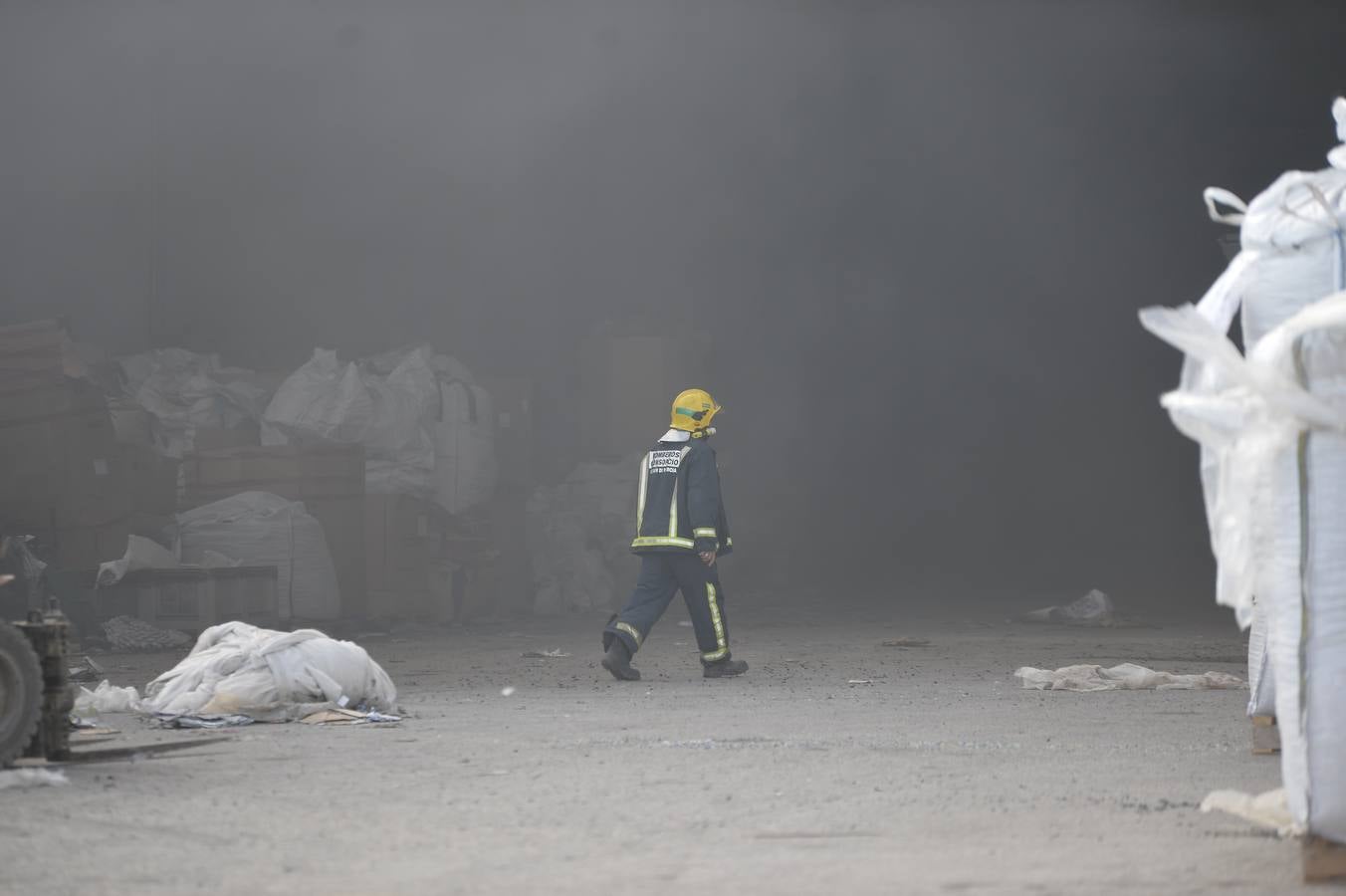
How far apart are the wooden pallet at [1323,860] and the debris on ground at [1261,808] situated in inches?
12.9

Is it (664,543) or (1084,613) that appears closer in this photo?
(664,543)

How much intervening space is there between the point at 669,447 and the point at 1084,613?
5687mm

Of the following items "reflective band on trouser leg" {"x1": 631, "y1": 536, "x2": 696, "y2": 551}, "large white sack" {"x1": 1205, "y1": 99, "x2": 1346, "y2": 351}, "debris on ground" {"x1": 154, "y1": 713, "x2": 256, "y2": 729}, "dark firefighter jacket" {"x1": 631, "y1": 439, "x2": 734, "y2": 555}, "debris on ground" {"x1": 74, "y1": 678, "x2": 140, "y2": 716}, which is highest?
"large white sack" {"x1": 1205, "y1": 99, "x2": 1346, "y2": 351}

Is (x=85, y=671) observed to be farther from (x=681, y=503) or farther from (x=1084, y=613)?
(x=1084, y=613)

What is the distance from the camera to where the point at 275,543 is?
12.5m

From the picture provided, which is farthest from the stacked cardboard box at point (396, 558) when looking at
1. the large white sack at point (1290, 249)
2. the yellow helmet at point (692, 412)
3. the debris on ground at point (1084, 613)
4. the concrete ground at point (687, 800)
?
the large white sack at point (1290, 249)

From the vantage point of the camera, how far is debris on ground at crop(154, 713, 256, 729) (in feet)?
21.0

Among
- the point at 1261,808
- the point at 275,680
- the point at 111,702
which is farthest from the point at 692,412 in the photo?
the point at 1261,808

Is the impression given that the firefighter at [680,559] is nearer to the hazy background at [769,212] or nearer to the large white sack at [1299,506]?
the large white sack at [1299,506]

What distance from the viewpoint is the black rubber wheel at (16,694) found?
501 cm

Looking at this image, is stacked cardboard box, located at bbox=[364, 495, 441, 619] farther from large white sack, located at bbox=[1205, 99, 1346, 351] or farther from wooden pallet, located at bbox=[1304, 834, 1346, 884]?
wooden pallet, located at bbox=[1304, 834, 1346, 884]

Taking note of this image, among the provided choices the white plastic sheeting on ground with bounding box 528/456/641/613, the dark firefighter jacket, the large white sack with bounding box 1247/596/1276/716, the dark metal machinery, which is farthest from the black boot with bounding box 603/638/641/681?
the white plastic sheeting on ground with bounding box 528/456/641/613

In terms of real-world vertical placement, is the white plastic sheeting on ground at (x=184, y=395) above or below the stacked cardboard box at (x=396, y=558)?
above

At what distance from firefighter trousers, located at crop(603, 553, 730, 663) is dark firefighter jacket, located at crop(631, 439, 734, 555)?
0.10 m
